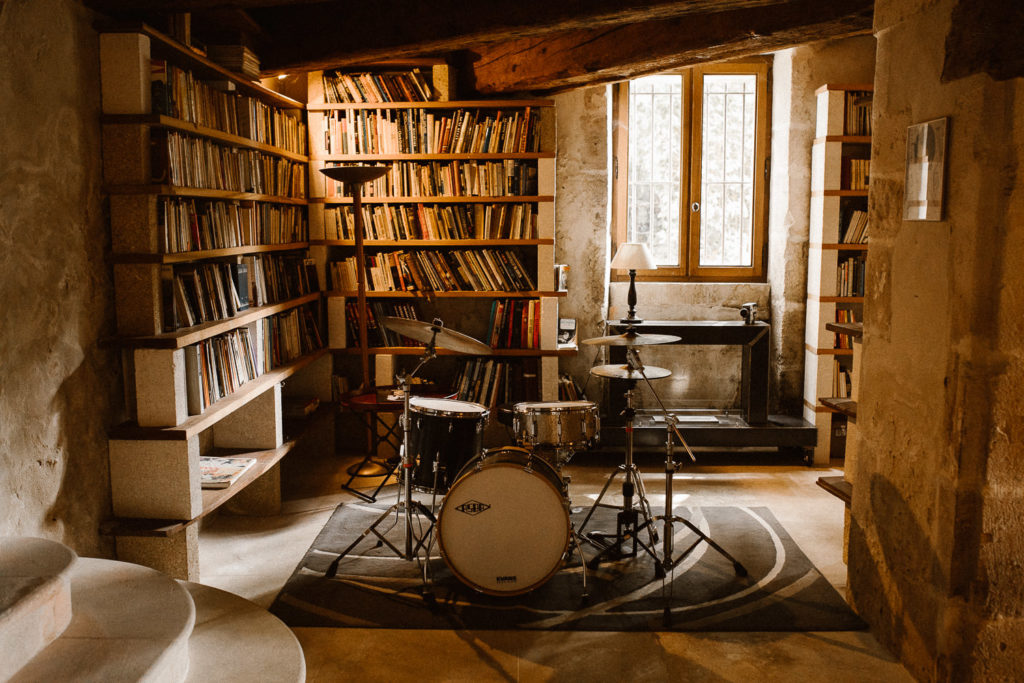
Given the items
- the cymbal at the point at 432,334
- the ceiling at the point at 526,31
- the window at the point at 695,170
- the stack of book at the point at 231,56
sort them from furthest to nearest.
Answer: the window at the point at 695,170, the stack of book at the point at 231,56, the ceiling at the point at 526,31, the cymbal at the point at 432,334

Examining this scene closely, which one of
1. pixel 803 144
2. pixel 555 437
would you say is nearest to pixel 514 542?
pixel 555 437

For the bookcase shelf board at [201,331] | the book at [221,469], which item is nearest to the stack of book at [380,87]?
the bookcase shelf board at [201,331]

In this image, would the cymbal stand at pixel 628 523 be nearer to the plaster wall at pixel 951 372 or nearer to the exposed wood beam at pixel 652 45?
the plaster wall at pixel 951 372

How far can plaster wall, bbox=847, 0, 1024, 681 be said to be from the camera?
2432 mm

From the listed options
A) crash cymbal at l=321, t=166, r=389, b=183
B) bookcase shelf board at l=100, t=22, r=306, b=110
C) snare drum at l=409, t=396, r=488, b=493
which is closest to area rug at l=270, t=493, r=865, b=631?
snare drum at l=409, t=396, r=488, b=493

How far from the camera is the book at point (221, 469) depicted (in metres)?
3.69

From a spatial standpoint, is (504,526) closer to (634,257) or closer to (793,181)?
(634,257)

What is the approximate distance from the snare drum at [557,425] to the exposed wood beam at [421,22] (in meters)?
1.75

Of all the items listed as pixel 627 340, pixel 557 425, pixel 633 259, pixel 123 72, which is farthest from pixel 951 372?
pixel 123 72

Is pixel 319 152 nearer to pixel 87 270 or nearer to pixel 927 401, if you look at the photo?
pixel 87 270

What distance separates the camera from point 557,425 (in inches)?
140

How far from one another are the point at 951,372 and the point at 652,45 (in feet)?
8.11

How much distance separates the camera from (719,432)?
5387mm

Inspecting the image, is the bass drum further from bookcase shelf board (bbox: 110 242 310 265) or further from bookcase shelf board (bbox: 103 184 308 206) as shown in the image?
bookcase shelf board (bbox: 103 184 308 206)
